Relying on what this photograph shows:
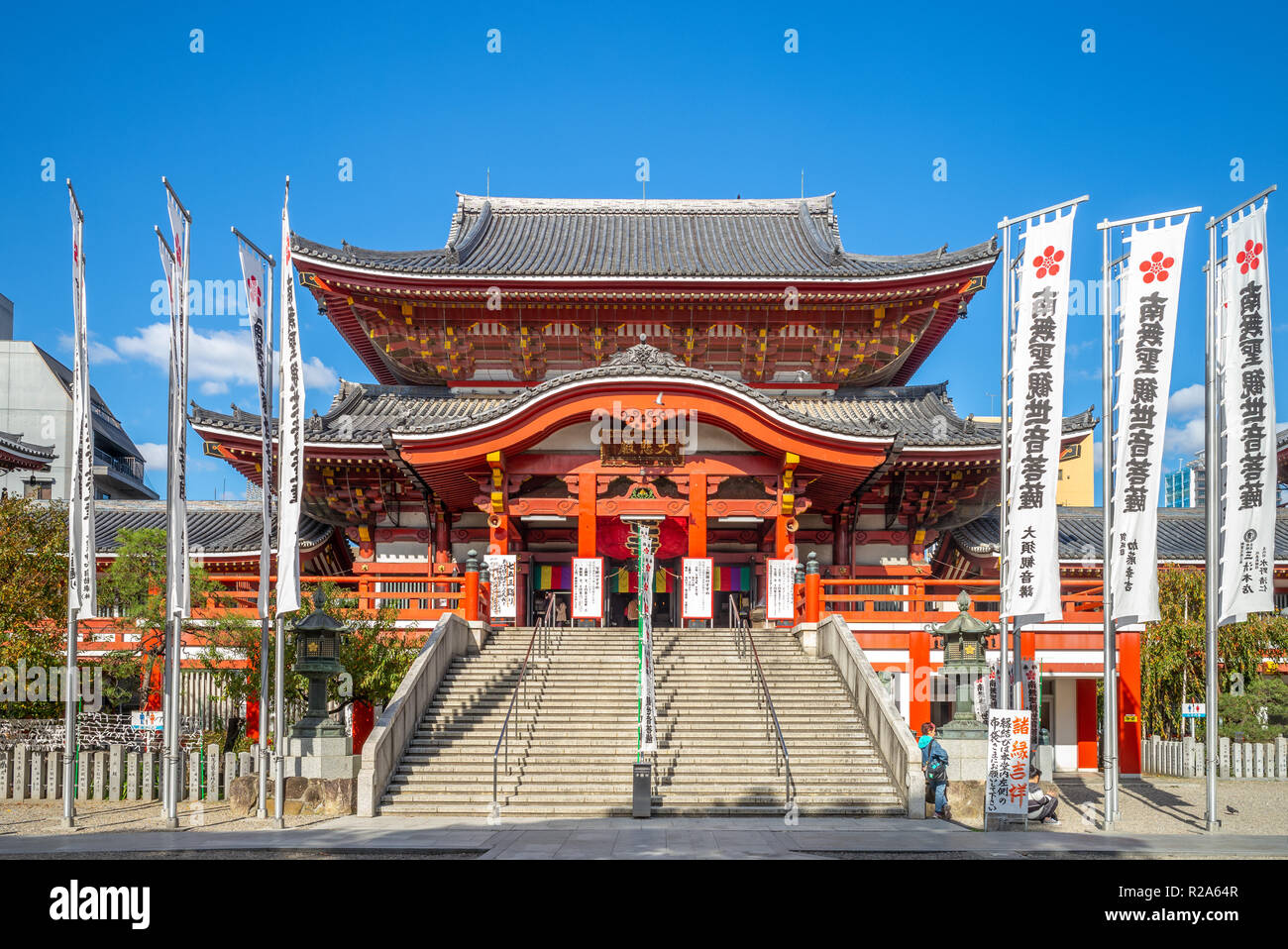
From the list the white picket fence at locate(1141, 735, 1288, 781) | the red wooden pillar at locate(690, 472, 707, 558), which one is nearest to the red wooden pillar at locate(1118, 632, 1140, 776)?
the white picket fence at locate(1141, 735, 1288, 781)

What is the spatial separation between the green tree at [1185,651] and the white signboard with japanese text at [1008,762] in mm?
12072

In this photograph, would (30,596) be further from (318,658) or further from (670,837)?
(670,837)

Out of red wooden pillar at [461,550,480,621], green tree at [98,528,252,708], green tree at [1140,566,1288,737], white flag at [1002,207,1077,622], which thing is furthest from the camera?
green tree at [1140,566,1288,737]

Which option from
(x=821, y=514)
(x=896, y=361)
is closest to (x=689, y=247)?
(x=896, y=361)

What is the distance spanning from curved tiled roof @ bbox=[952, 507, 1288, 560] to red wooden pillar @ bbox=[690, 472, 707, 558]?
687cm

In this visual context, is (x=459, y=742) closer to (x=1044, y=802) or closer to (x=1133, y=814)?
(x=1044, y=802)

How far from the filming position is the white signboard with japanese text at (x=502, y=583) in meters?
21.2

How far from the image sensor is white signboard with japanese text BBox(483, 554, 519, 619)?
69.5ft

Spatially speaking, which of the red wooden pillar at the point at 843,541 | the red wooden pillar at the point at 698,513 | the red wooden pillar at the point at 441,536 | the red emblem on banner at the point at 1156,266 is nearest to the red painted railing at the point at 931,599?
the red wooden pillar at the point at 698,513

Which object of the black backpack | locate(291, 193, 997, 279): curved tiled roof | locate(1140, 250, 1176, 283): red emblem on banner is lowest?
the black backpack

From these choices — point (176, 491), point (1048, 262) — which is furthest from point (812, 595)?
point (176, 491)

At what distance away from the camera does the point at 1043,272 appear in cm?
1517

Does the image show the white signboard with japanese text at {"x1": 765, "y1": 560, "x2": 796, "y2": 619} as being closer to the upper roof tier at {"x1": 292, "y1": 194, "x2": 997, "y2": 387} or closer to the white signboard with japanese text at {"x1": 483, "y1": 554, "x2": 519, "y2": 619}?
the white signboard with japanese text at {"x1": 483, "y1": 554, "x2": 519, "y2": 619}

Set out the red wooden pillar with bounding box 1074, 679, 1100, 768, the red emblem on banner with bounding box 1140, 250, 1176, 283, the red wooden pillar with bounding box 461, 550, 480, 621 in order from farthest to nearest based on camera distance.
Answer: the red wooden pillar with bounding box 1074, 679, 1100, 768 → the red wooden pillar with bounding box 461, 550, 480, 621 → the red emblem on banner with bounding box 1140, 250, 1176, 283
